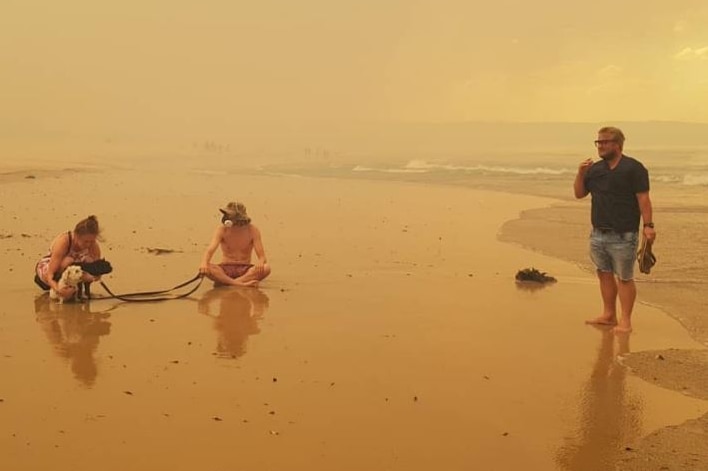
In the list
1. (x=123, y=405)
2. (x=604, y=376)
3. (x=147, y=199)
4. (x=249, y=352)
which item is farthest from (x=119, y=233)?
(x=604, y=376)

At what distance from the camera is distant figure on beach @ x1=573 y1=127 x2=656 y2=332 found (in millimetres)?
6160

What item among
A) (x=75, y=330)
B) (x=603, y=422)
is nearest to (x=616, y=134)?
(x=603, y=422)

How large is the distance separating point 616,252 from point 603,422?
2.49 meters

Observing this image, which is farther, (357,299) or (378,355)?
(357,299)

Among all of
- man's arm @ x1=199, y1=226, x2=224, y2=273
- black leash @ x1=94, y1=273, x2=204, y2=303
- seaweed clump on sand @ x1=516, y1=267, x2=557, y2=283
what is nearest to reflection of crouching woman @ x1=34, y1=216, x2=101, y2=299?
black leash @ x1=94, y1=273, x2=204, y2=303

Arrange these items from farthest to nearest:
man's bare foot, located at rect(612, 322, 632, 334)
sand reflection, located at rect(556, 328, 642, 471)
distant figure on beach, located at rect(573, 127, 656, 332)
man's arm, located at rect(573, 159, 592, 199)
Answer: man's arm, located at rect(573, 159, 592, 199) → distant figure on beach, located at rect(573, 127, 656, 332) → man's bare foot, located at rect(612, 322, 632, 334) → sand reflection, located at rect(556, 328, 642, 471)

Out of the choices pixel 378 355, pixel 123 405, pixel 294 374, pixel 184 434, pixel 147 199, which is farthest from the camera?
pixel 147 199

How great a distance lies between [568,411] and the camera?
14.2 feet

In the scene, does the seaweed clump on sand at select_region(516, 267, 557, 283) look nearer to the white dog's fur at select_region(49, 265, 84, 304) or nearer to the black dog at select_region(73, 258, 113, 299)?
the black dog at select_region(73, 258, 113, 299)

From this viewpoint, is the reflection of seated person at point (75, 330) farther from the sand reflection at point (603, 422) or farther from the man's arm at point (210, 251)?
the sand reflection at point (603, 422)

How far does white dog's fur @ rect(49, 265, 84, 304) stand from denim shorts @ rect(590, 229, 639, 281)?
4.61 m

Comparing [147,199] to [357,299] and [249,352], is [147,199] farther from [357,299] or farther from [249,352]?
[249,352]

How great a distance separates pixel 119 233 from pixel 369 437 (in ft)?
26.5

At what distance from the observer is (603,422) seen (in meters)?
4.16
